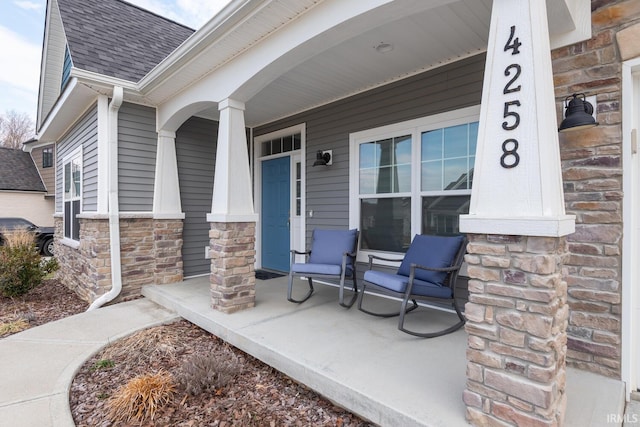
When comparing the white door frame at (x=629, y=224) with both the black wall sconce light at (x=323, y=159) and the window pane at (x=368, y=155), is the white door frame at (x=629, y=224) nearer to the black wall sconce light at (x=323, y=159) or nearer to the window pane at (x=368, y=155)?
the window pane at (x=368, y=155)

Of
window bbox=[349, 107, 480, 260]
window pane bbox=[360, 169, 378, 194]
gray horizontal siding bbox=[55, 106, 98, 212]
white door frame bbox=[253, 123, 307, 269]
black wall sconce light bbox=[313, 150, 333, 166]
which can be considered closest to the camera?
window bbox=[349, 107, 480, 260]

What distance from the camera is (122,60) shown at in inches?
183

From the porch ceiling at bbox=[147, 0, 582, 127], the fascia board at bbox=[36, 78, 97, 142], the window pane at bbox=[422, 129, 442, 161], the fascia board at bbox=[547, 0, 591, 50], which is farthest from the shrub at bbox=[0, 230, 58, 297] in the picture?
the fascia board at bbox=[547, 0, 591, 50]

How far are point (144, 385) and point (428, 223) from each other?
2.98 metres

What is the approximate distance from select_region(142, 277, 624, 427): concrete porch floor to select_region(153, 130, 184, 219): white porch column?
155 centimetres

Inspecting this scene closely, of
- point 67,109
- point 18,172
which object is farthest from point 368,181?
point 18,172

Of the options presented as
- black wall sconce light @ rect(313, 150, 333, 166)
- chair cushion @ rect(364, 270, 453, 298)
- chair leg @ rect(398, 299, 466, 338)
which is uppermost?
black wall sconce light @ rect(313, 150, 333, 166)

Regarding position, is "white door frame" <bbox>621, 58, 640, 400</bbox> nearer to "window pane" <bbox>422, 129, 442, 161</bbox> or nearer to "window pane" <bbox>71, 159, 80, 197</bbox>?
"window pane" <bbox>422, 129, 442, 161</bbox>

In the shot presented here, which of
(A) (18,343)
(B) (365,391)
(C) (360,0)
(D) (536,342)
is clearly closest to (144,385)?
(B) (365,391)

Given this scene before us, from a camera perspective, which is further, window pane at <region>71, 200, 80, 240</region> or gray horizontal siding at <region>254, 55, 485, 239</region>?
window pane at <region>71, 200, 80, 240</region>

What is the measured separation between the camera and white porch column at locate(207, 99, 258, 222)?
11.4 feet

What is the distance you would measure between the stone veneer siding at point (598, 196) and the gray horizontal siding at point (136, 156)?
15.8 feet

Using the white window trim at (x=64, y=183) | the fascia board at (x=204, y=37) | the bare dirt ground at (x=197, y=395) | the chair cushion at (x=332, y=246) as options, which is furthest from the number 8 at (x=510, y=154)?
the white window trim at (x=64, y=183)

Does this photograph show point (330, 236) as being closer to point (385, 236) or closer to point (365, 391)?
point (385, 236)
